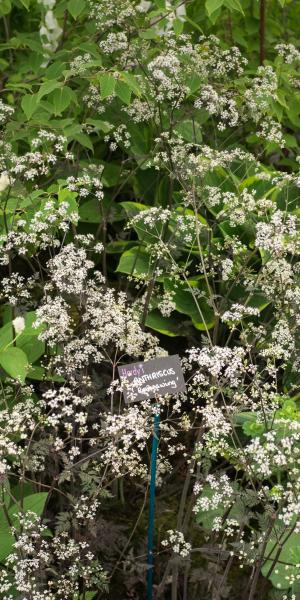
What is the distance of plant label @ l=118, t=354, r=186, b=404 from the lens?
2.27 metres

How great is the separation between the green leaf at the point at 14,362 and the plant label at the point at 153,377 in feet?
1.00

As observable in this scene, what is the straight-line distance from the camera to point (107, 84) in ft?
8.33

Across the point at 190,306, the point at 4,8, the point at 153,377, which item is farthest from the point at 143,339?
the point at 4,8

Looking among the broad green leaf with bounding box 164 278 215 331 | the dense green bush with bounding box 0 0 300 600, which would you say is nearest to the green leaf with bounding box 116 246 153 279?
the dense green bush with bounding box 0 0 300 600

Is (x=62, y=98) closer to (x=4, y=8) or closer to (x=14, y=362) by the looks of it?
(x=4, y=8)

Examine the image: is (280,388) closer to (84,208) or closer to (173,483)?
(173,483)

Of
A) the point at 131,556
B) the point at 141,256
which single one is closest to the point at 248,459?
the point at 131,556

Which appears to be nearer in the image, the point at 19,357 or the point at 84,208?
the point at 19,357

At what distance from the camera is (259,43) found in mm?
4445

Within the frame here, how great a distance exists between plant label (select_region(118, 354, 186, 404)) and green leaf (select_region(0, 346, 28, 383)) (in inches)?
12.0

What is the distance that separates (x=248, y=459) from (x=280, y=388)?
1213mm

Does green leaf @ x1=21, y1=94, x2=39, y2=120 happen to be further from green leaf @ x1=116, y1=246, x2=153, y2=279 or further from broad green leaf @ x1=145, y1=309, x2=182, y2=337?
broad green leaf @ x1=145, y1=309, x2=182, y2=337

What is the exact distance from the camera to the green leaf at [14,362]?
226 cm

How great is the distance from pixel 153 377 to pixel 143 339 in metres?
0.17
